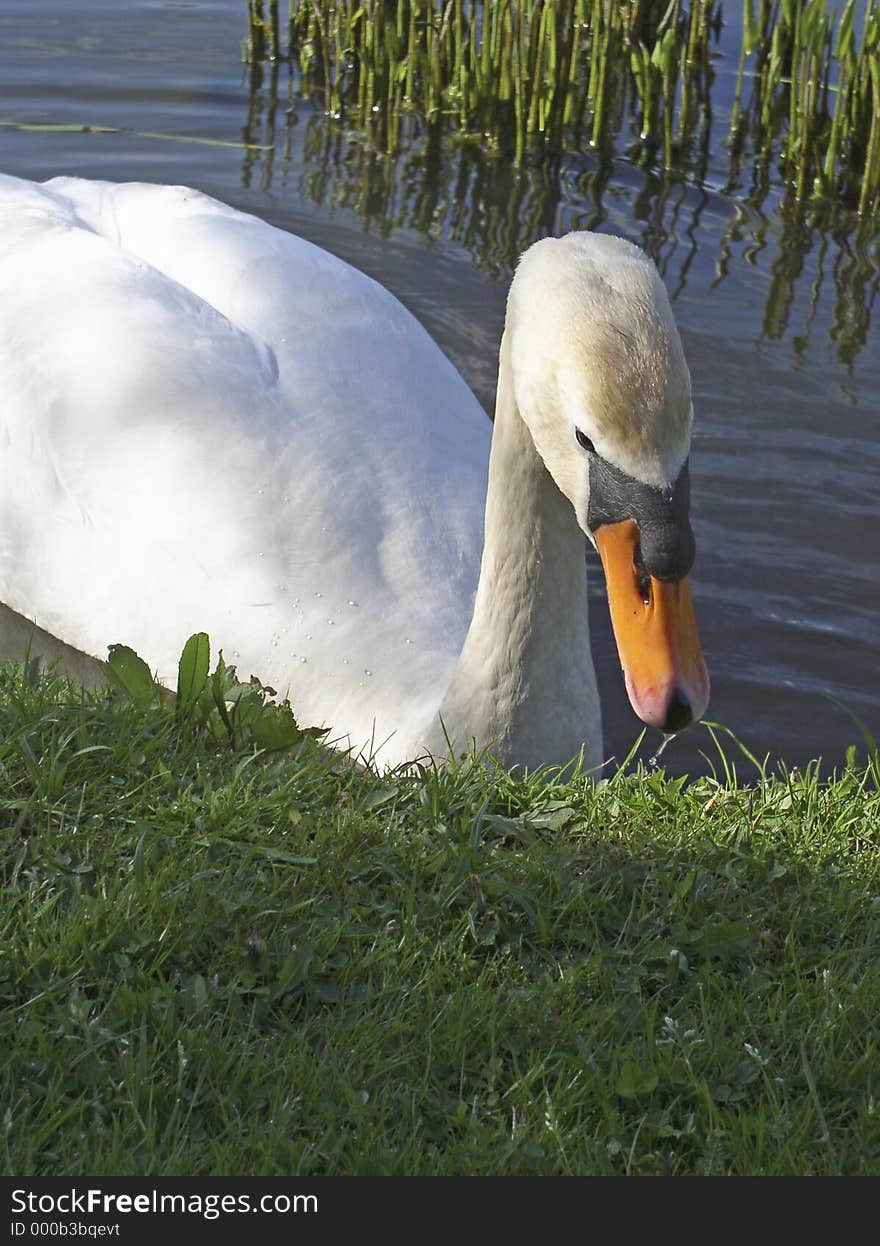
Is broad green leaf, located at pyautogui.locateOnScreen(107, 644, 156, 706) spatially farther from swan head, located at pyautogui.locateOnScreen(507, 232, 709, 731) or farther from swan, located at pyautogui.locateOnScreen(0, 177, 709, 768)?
swan head, located at pyautogui.locateOnScreen(507, 232, 709, 731)

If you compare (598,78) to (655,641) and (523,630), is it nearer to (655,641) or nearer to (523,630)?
(523,630)

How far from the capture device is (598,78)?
28.4ft

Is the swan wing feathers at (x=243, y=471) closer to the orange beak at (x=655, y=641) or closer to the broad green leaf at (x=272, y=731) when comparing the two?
the broad green leaf at (x=272, y=731)

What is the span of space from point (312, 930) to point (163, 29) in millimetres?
8731

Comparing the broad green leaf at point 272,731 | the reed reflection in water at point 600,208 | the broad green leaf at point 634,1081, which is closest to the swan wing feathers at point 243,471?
the broad green leaf at point 272,731

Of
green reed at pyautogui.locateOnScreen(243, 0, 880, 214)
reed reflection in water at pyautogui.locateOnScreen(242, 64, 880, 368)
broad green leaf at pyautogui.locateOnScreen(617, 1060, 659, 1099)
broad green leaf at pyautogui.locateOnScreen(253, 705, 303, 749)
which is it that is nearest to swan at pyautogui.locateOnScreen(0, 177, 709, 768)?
broad green leaf at pyautogui.locateOnScreen(253, 705, 303, 749)

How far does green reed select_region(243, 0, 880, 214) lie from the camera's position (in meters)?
8.16

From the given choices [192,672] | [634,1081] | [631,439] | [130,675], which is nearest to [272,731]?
[192,672]

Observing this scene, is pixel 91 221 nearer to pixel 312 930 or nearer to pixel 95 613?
pixel 95 613

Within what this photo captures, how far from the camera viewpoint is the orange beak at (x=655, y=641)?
10.2ft

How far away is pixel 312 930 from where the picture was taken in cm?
288

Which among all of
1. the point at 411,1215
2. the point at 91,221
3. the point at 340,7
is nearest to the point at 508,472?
the point at 411,1215

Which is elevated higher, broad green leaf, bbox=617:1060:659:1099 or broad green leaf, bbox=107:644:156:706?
broad green leaf, bbox=107:644:156:706

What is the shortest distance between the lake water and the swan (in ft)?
3.62
